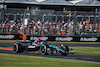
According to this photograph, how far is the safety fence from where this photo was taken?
2031cm

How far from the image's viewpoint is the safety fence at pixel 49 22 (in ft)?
66.6

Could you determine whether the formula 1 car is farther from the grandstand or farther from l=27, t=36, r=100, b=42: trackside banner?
l=27, t=36, r=100, b=42: trackside banner

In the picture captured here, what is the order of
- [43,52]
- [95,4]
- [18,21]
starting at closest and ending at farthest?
[43,52] < [18,21] < [95,4]

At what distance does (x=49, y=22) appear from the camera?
67.9 ft

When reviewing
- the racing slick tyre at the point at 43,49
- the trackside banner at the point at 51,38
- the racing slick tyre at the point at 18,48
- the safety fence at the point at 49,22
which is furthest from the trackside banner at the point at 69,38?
the racing slick tyre at the point at 43,49

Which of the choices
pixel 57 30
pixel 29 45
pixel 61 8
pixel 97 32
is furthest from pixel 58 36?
pixel 29 45

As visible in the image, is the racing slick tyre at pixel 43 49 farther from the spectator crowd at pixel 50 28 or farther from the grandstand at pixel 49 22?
the spectator crowd at pixel 50 28

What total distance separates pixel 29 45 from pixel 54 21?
9.42 m

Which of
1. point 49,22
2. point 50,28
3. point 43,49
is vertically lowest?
point 43,49

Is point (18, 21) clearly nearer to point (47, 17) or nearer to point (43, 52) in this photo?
point (47, 17)

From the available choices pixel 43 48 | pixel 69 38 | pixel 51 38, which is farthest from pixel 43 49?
pixel 69 38

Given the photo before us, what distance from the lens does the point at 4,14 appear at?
20359 mm

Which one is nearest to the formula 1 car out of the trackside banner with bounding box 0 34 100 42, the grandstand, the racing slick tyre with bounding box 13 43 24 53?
the racing slick tyre with bounding box 13 43 24 53

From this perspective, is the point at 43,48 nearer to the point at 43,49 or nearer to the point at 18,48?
the point at 43,49
